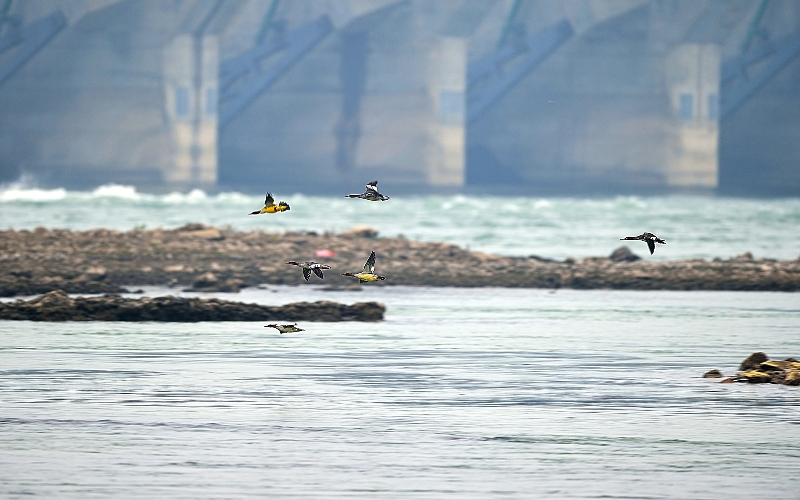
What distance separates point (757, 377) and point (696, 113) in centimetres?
7827

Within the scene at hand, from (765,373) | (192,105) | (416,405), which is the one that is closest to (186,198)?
(192,105)

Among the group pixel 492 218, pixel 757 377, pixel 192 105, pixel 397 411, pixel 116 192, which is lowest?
pixel 397 411

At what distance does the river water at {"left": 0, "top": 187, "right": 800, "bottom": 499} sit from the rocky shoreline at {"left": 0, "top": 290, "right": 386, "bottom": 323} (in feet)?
1.46

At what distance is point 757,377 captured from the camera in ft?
72.1

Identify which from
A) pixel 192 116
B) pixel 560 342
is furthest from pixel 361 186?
pixel 560 342

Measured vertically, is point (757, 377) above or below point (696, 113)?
below

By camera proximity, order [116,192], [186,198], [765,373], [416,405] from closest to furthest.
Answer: [416,405] → [765,373] → [186,198] → [116,192]

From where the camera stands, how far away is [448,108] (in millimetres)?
99062

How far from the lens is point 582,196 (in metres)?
101

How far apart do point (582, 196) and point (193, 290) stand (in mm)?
66916

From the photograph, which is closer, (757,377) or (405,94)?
(757,377)

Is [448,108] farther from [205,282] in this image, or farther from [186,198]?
[205,282]

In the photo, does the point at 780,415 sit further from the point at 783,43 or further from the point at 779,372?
the point at 783,43

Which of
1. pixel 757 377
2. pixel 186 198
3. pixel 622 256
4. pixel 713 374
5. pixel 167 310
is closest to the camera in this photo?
pixel 757 377
